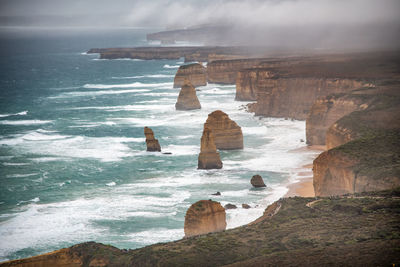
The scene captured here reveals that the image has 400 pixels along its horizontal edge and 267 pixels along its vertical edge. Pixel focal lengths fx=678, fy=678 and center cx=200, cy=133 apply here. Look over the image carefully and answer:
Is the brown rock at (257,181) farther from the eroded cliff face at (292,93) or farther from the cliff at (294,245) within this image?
the eroded cliff face at (292,93)

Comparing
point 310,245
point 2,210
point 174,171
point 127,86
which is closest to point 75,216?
point 2,210

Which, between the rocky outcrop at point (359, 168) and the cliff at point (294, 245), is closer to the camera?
the cliff at point (294, 245)

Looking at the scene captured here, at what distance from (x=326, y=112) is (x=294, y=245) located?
129 feet

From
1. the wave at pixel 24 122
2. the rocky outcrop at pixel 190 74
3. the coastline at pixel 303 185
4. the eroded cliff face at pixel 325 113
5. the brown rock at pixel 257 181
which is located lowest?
the coastline at pixel 303 185

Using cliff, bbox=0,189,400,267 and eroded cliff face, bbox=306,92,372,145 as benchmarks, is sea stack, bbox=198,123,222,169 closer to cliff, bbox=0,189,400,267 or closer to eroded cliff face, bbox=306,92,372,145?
eroded cliff face, bbox=306,92,372,145

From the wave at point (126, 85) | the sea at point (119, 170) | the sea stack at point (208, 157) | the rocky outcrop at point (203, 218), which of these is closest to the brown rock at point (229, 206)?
the sea at point (119, 170)

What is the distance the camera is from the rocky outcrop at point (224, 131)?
61.8 meters

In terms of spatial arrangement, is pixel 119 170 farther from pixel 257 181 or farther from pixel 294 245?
pixel 294 245

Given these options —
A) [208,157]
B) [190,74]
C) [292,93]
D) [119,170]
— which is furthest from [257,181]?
[190,74]

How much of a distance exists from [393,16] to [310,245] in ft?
549

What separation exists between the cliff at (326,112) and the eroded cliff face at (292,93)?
1379 cm

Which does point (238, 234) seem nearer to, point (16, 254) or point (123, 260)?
point (123, 260)


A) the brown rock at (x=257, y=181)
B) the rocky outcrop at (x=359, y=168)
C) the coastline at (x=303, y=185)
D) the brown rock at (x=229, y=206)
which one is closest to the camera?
the rocky outcrop at (x=359, y=168)

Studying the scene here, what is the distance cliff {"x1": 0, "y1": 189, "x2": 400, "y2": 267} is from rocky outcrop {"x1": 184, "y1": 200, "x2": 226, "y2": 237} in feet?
10.7
